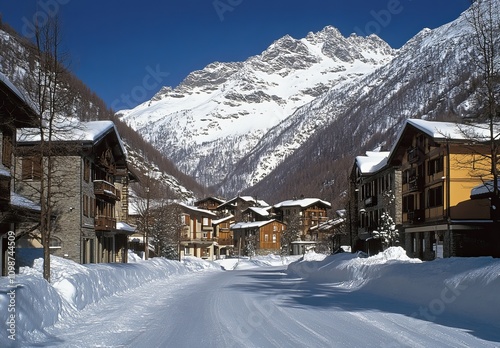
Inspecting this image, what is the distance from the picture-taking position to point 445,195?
135ft

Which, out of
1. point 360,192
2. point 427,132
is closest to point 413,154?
point 427,132

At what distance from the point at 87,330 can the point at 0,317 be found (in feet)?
11.2

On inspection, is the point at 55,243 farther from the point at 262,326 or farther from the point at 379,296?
the point at 262,326

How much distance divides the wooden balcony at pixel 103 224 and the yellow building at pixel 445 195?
2395 cm

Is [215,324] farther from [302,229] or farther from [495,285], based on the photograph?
[302,229]

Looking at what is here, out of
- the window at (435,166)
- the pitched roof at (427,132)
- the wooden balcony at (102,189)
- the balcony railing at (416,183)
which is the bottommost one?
the wooden balcony at (102,189)

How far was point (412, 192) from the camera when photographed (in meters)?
47.8

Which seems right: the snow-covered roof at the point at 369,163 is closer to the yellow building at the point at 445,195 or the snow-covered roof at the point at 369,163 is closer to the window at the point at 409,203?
the window at the point at 409,203

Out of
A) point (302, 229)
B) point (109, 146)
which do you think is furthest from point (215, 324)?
point (302, 229)

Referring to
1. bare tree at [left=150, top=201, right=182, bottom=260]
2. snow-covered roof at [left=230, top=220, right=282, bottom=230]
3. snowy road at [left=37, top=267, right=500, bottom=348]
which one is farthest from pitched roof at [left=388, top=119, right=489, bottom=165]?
snow-covered roof at [left=230, top=220, right=282, bottom=230]

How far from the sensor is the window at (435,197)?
42.4 m

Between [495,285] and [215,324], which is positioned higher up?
[495,285]

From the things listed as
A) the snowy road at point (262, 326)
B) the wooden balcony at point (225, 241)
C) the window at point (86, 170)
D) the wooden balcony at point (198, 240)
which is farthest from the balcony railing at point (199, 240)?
the snowy road at point (262, 326)

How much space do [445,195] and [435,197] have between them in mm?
2262
